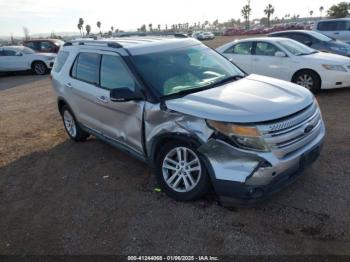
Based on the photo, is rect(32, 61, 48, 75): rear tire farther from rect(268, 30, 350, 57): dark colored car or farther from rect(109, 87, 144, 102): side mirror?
rect(109, 87, 144, 102): side mirror

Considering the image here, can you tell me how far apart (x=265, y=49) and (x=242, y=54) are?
718 mm

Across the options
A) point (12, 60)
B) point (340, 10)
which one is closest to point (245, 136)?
point (12, 60)

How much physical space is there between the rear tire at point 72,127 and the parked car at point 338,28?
13949 mm

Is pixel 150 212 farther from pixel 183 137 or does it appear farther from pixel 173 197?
pixel 183 137

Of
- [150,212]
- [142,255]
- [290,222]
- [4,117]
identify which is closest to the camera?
[142,255]

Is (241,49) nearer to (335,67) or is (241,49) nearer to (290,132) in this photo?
(335,67)

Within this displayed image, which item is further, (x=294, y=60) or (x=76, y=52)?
(x=294, y=60)

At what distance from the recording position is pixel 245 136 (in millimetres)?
3463

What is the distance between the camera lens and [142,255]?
11.1ft

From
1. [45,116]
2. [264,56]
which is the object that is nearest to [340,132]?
[264,56]

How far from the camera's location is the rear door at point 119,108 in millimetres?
4426

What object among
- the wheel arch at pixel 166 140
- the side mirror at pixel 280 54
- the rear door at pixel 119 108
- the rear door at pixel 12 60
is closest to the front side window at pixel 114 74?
the rear door at pixel 119 108

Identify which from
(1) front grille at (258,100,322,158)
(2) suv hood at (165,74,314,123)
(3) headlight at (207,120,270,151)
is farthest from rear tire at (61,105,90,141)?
(1) front grille at (258,100,322,158)

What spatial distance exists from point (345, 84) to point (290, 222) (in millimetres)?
6149
